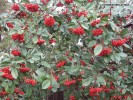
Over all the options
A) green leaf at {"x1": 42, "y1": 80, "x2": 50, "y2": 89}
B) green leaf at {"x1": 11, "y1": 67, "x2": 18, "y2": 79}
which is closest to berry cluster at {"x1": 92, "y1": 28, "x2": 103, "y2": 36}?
green leaf at {"x1": 42, "y1": 80, "x2": 50, "y2": 89}

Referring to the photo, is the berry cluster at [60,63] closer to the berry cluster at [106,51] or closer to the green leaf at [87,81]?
the green leaf at [87,81]

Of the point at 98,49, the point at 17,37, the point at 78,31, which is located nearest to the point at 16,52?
the point at 17,37

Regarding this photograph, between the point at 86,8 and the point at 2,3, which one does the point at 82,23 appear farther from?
the point at 2,3

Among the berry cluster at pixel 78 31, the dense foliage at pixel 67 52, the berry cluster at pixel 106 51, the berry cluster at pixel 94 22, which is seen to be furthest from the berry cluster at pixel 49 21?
the berry cluster at pixel 106 51

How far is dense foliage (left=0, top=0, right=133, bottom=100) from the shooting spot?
1994 millimetres

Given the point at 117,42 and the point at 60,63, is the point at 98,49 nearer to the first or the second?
the point at 117,42

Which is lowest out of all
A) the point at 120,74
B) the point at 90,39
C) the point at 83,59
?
the point at 120,74

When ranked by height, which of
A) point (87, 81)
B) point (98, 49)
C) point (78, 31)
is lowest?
point (87, 81)

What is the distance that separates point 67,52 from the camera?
7.77 ft

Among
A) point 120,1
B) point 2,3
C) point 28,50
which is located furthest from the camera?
point 2,3

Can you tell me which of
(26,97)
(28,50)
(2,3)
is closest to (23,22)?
(28,50)

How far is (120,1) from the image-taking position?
2.58 m

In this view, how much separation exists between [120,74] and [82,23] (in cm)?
59

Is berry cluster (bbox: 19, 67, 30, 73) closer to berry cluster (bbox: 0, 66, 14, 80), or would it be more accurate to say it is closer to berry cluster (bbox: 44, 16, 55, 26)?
berry cluster (bbox: 0, 66, 14, 80)
